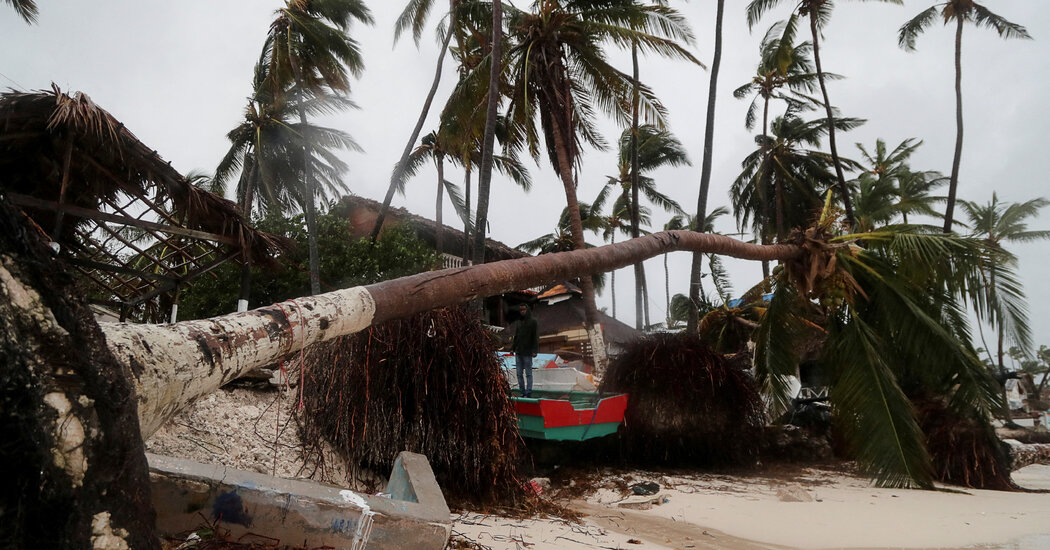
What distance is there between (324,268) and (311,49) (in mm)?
6625

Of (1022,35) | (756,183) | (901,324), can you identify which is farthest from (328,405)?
(756,183)

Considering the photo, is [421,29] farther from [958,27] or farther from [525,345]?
[958,27]

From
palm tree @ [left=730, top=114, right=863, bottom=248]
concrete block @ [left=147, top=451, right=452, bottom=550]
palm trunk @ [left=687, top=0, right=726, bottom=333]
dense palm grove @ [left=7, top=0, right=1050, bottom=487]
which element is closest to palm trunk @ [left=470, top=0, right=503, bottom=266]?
dense palm grove @ [left=7, top=0, right=1050, bottom=487]

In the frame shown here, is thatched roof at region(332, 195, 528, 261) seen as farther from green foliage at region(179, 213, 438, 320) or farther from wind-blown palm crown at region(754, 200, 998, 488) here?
wind-blown palm crown at region(754, 200, 998, 488)

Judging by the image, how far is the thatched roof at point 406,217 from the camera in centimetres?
1930

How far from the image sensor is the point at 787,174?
2475 cm

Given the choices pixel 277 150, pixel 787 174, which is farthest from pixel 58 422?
pixel 787 174

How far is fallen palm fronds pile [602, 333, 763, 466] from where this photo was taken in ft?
28.4

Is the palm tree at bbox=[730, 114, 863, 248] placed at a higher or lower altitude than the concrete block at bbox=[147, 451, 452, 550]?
higher

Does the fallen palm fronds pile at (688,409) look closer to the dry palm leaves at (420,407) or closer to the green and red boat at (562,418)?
the green and red boat at (562,418)

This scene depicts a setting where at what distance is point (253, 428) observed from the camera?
524 cm

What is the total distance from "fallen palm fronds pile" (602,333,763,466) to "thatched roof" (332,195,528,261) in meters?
11.6

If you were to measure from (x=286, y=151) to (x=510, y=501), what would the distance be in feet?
60.6

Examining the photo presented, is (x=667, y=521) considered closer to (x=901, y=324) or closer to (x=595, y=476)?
(x=595, y=476)
